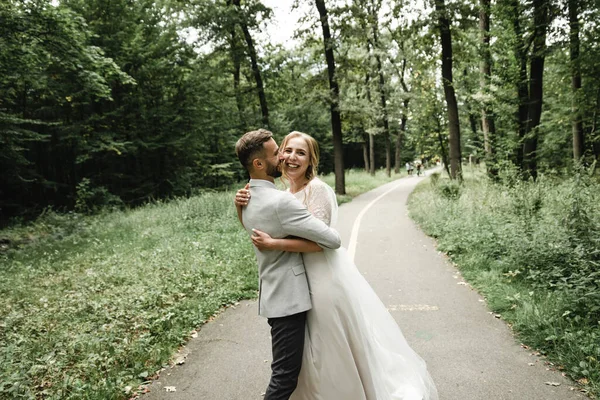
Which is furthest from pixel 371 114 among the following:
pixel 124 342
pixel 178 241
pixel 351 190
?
pixel 124 342

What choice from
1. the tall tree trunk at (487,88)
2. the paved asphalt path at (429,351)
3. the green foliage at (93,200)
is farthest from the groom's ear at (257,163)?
the green foliage at (93,200)

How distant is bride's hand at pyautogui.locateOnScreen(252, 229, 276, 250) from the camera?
2.30m

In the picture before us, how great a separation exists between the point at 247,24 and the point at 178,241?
15219 millimetres

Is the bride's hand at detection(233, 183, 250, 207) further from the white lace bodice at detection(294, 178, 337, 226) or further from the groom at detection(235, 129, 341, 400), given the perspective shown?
the white lace bodice at detection(294, 178, 337, 226)

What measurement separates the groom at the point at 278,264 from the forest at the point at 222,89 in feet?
35.0

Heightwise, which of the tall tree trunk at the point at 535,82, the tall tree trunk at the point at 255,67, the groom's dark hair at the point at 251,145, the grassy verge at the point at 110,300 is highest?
the tall tree trunk at the point at 255,67

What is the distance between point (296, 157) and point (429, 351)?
2966 mm

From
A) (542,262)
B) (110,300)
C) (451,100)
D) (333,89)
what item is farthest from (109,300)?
(333,89)

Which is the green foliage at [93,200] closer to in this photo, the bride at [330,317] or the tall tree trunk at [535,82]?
the bride at [330,317]

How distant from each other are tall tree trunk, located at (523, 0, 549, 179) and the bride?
9.73 metres

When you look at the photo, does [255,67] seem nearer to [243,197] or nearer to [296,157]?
[296,157]

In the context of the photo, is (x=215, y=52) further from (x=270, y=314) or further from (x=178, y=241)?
(x=270, y=314)

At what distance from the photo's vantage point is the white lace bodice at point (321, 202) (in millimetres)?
2619

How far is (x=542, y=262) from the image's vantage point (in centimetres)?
584
